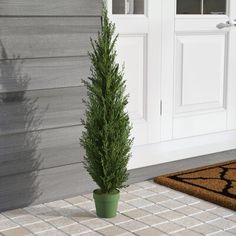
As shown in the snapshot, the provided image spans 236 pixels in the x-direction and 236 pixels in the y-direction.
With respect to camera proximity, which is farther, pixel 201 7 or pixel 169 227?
pixel 201 7

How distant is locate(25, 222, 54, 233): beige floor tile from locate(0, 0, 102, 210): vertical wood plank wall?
→ 247 millimetres

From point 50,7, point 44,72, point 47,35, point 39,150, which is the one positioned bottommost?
point 39,150

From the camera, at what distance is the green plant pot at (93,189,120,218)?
2500 millimetres

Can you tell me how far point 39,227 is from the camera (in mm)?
2418

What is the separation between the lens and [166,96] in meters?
3.30

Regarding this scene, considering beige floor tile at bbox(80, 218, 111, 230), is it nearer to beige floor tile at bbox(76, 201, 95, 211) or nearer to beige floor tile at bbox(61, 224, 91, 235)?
beige floor tile at bbox(61, 224, 91, 235)

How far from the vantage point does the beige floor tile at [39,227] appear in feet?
7.82

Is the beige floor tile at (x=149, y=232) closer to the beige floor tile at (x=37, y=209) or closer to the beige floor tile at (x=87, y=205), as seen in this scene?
the beige floor tile at (x=87, y=205)

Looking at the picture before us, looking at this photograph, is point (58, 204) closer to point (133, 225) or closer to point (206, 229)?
point (133, 225)

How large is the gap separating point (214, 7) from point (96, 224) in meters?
1.72

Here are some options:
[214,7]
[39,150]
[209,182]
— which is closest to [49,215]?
[39,150]

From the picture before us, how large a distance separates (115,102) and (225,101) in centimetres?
141

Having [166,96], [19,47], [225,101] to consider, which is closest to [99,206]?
[19,47]

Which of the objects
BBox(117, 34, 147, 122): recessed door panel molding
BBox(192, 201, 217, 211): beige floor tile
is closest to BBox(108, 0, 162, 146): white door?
BBox(117, 34, 147, 122): recessed door panel molding
